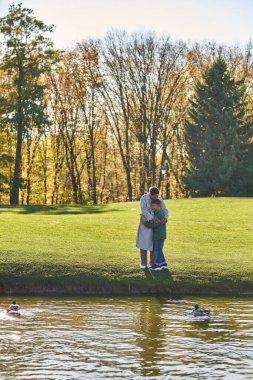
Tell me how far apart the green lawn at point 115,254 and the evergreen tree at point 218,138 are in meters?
19.8

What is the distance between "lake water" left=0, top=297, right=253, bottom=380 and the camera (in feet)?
32.8

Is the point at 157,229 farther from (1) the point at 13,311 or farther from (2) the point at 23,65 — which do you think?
(2) the point at 23,65

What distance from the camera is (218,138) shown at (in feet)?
183

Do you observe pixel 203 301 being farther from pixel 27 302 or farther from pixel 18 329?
pixel 18 329

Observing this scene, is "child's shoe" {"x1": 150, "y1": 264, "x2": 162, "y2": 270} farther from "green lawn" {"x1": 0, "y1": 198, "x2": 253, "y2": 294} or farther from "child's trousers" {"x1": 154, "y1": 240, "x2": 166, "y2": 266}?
"green lawn" {"x1": 0, "y1": 198, "x2": 253, "y2": 294}

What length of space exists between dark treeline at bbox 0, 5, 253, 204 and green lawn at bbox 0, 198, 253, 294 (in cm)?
2179

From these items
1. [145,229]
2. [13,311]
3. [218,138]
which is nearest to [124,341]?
[13,311]

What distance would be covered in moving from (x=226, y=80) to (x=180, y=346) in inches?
1869

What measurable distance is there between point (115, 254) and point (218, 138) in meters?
35.5

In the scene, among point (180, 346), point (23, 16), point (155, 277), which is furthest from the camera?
point (23, 16)

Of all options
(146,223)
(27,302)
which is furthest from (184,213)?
(27,302)

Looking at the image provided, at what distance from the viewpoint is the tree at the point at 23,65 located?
174 ft

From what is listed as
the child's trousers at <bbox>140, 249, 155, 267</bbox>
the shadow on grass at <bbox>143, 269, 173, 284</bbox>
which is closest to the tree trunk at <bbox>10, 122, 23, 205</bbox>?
the child's trousers at <bbox>140, 249, 155, 267</bbox>

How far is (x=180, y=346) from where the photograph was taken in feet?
38.1
